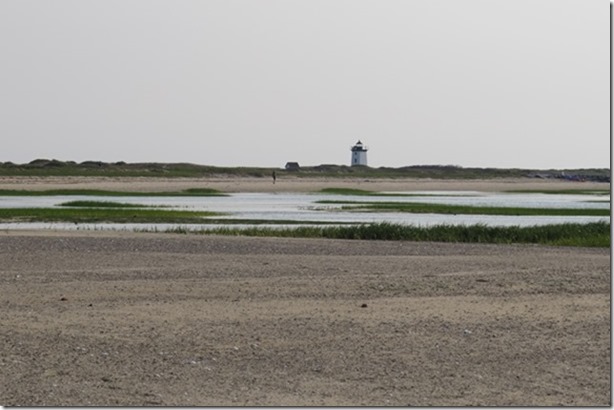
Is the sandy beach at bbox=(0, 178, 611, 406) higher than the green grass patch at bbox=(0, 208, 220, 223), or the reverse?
the sandy beach at bbox=(0, 178, 611, 406)

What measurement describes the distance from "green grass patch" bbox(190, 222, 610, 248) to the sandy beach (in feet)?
28.5

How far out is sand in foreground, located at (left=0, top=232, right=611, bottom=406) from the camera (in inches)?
453

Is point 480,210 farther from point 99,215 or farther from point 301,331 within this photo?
point 301,331

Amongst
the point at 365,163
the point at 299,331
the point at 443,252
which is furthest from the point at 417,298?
the point at 365,163

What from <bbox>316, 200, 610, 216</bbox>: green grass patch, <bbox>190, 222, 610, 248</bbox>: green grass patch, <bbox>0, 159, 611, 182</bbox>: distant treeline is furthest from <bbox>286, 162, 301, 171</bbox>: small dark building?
<bbox>190, 222, 610, 248</bbox>: green grass patch

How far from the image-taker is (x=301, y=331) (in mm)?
14633

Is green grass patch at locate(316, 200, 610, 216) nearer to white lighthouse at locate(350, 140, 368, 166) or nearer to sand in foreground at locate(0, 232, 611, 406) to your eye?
sand in foreground at locate(0, 232, 611, 406)

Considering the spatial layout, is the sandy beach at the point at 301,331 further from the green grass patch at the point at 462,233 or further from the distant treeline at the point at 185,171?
the distant treeline at the point at 185,171

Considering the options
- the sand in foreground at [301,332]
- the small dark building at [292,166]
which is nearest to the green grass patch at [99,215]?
the sand in foreground at [301,332]

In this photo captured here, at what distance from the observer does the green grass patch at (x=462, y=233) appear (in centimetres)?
3291

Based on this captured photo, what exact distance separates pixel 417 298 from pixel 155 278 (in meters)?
4.98

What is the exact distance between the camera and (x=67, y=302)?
16.9 metres

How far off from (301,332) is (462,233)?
1981 centimetres

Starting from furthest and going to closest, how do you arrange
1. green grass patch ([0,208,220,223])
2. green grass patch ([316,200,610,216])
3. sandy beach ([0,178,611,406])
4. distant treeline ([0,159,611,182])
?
distant treeline ([0,159,611,182]) < green grass patch ([316,200,610,216]) < green grass patch ([0,208,220,223]) < sandy beach ([0,178,611,406])
